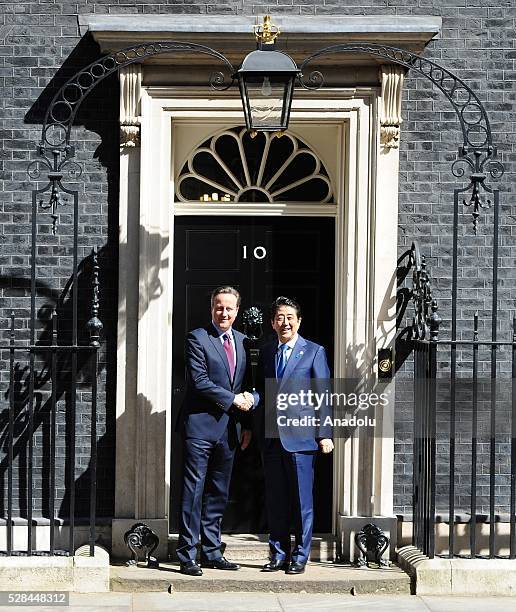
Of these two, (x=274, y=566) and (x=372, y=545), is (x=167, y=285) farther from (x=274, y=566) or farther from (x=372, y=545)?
(x=372, y=545)

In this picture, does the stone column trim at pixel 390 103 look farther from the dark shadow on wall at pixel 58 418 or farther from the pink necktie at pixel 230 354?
the dark shadow on wall at pixel 58 418

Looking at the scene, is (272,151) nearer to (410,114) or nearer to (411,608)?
(410,114)

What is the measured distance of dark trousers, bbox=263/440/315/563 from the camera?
8.83 meters

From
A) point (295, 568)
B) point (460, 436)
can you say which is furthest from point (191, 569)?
point (460, 436)

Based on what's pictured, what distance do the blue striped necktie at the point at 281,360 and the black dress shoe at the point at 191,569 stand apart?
1.36 m

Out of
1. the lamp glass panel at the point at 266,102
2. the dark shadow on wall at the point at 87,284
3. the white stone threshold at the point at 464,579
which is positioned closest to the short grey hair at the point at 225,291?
the dark shadow on wall at the point at 87,284

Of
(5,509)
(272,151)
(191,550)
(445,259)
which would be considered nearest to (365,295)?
(445,259)

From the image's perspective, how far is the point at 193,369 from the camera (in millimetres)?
8828

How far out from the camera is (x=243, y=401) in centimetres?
884

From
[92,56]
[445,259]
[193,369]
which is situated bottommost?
[193,369]

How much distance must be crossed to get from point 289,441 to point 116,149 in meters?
2.40

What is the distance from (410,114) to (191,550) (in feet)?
11.2

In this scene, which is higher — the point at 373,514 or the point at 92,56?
the point at 92,56

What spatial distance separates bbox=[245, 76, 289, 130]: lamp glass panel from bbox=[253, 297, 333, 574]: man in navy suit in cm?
132
